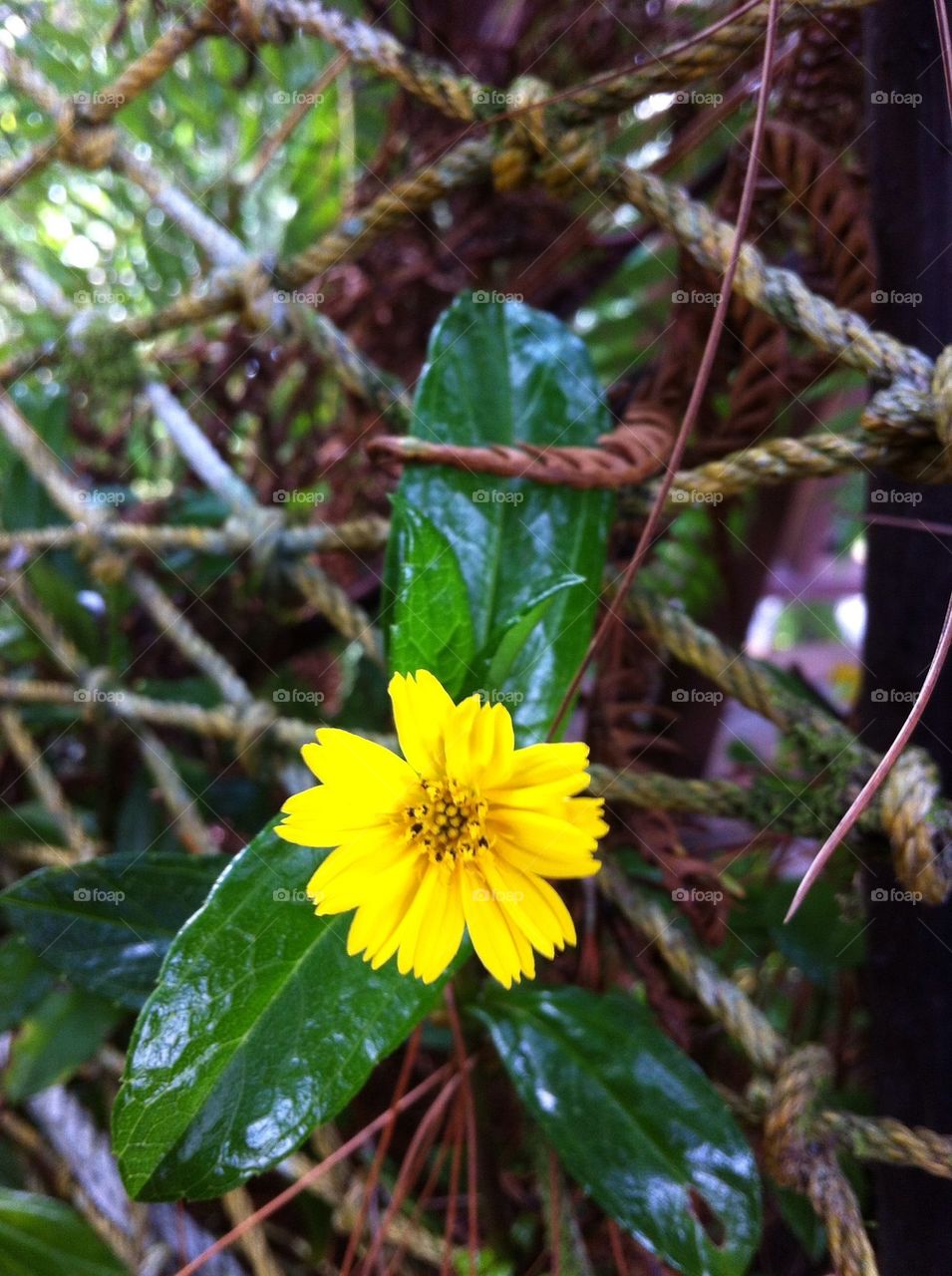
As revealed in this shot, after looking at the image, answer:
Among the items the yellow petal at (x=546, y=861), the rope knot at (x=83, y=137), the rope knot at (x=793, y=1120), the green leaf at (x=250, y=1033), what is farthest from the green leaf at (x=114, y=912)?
the rope knot at (x=83, y=137)

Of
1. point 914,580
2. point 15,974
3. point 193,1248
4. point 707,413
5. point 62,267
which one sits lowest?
point 193,1248

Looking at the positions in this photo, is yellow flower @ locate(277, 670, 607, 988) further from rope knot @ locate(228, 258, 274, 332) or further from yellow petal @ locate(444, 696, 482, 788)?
rope knot @ locate(228, 258, 274, 332)

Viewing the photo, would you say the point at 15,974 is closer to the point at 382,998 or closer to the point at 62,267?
the point at 382,998

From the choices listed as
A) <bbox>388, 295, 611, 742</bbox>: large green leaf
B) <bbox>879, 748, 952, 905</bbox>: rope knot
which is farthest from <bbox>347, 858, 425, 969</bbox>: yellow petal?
<bbox>879, 748, 952, 905</bbox>: rope knot

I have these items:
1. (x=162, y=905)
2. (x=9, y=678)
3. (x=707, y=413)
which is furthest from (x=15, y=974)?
(x=707, y=413)

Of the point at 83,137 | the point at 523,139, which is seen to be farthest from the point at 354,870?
the point at 83,137

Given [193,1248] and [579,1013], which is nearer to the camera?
[579,1013]

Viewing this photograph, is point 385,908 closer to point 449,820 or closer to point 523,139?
point 449,820
